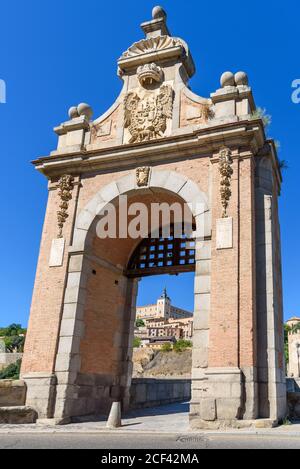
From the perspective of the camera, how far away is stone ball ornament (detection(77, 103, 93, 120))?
1423 centimetres

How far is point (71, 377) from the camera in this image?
36.6 ft

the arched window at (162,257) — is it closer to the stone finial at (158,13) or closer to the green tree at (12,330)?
the stone finial at (158,13)

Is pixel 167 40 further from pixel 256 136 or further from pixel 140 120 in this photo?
pixel 256 136

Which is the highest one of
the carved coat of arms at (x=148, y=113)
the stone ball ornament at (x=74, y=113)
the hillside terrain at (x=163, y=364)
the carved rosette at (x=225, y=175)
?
the stone ball ornament at (x=74, y=113)

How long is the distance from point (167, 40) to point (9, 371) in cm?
5127

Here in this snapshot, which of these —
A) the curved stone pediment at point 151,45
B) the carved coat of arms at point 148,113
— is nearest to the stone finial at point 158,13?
the curved stone pediment at point 151,45

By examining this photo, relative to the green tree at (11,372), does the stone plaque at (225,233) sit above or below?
above

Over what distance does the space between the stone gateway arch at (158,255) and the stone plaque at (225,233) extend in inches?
1.4

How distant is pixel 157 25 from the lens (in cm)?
1437

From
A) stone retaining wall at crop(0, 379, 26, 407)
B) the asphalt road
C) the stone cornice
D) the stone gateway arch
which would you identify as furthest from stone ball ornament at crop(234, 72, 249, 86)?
stone retaining wall at crop(0, 379, 26, 407)

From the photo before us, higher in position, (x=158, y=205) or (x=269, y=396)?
(x=158, y=205)

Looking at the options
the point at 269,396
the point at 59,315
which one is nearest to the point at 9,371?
the point at 59,315

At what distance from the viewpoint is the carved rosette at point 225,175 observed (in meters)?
10.8

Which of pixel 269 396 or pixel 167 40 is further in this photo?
pixel 167 40
